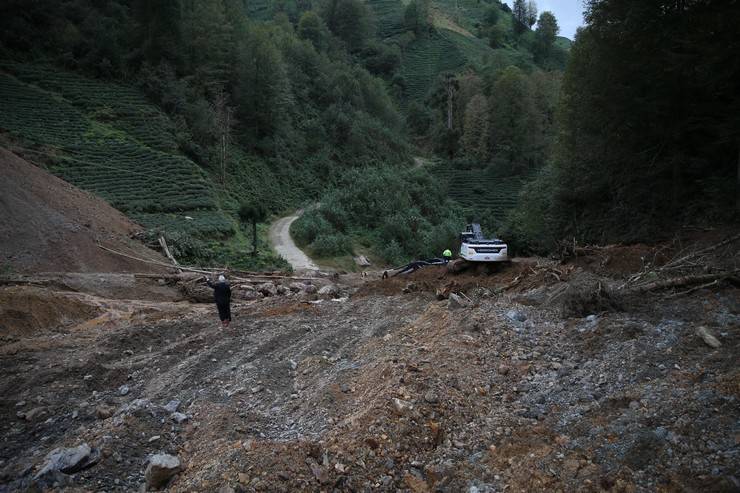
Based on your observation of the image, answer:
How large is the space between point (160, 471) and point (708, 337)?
613 centimetres

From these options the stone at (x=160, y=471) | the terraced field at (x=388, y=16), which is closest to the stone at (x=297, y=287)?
the stone at (x=160, y=471)

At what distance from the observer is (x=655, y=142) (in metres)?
15.0

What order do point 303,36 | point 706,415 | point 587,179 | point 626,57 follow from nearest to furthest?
point 706,415 → point 626,57 → point 587,179 → point 303,36

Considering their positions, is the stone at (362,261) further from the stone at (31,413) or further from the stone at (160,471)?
the stone at (160,471)

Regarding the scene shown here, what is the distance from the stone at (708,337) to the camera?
5.46 m

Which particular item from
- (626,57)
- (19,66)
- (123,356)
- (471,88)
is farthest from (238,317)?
(471,88)

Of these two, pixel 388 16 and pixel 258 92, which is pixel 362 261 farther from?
pixel 388 16

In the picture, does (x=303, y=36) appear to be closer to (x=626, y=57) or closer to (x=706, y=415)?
(x=626, y=57)

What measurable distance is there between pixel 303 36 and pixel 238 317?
7379 cm

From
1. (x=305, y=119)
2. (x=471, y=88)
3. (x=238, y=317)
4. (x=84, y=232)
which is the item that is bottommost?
(x=238, y=317)

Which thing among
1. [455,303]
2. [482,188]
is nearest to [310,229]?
[455,303]

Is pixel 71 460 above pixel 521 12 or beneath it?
beneath

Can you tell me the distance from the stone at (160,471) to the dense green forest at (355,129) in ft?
41.6

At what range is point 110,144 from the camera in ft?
103
